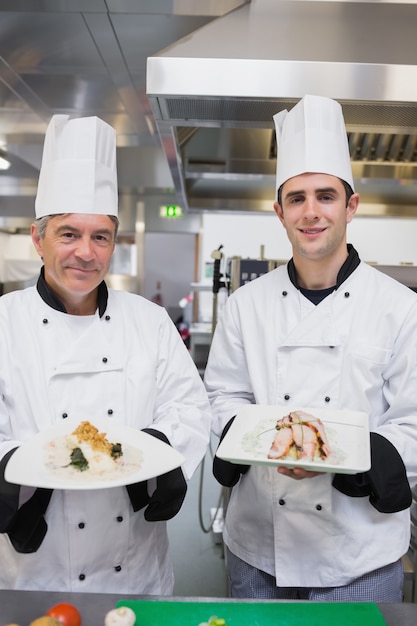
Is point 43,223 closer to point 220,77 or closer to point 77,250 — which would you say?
point 77,250

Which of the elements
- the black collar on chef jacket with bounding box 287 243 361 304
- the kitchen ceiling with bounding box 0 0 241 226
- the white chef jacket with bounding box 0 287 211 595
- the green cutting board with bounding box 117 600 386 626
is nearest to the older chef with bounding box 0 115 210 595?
the white chef jacket with bounding box 0 287 211 595

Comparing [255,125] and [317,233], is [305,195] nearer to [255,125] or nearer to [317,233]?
[317,233]

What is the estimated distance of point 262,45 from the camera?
1918mm

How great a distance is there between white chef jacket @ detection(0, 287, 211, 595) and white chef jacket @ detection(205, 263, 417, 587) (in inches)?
7.3

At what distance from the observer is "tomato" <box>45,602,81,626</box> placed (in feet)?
3.36

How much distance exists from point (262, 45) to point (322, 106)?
494mm

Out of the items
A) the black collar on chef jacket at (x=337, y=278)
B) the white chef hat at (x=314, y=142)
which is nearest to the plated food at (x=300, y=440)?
the black collar on chef jacket at (x=337, y=278)

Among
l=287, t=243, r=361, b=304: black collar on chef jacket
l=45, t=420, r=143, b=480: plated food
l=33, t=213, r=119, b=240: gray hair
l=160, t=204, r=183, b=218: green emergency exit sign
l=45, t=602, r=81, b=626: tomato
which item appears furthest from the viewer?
l=160, t=204, r=183, b=218: green emergency exit sign

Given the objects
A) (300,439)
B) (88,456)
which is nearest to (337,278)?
(300,439)

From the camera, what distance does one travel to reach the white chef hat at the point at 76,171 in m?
1.40

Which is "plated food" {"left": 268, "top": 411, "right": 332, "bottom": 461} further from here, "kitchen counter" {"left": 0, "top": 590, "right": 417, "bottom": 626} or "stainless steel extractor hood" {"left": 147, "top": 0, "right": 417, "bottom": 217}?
"stainless steel extractor hood" {"left": 147, "top": 0, "right": 417, "bottom": 217}

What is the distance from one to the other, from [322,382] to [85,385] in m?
0.61

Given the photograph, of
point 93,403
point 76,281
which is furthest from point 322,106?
point 93,403

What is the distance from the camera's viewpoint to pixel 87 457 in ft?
3.83
